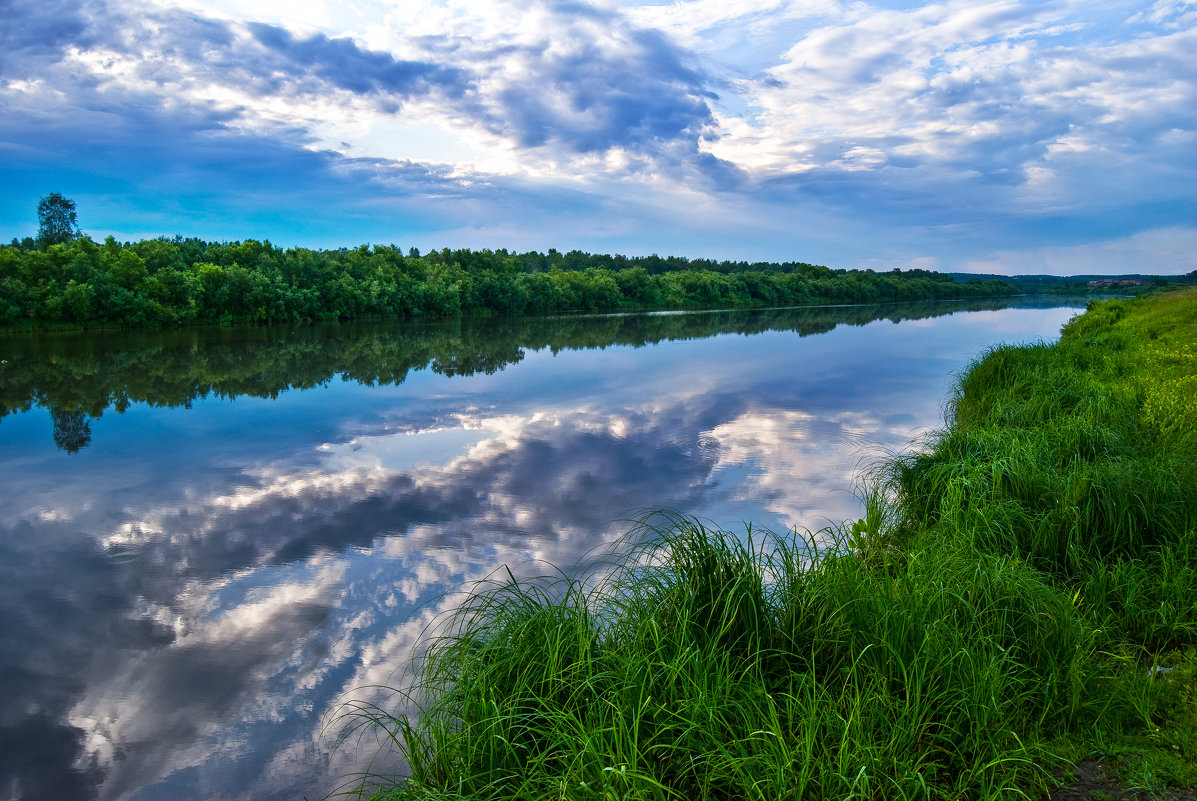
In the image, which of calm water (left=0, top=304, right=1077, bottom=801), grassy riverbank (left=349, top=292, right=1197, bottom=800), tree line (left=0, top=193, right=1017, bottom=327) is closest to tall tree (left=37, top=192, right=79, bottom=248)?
tree line (left=0, top=193, right=1017, bottom=327)

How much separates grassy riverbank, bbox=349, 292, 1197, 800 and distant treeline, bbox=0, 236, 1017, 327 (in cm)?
4301

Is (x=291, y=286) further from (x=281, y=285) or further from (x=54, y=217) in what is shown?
(x=54, y=217)

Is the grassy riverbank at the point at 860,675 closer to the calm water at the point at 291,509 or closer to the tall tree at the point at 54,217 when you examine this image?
the calm water at the point at 291,509

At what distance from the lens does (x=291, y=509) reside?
31.6 ft

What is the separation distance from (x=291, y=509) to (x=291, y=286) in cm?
4795

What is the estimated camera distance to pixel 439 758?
3646 mm

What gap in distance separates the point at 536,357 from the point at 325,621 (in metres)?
24.1

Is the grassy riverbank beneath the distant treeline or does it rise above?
beneath

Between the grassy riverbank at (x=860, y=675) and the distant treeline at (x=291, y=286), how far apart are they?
141 feet

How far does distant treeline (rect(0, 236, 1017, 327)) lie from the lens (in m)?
37.8

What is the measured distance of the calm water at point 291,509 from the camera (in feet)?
16.2

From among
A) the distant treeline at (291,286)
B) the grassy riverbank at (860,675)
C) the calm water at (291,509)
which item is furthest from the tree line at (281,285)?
the grassy riverbank at (860,675)

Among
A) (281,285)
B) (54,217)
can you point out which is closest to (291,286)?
(281,285)

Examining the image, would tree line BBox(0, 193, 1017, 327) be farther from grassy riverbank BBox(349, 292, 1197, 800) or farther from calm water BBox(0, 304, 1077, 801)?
grassy riverbank BBox(349, 292, 1197, 800)
